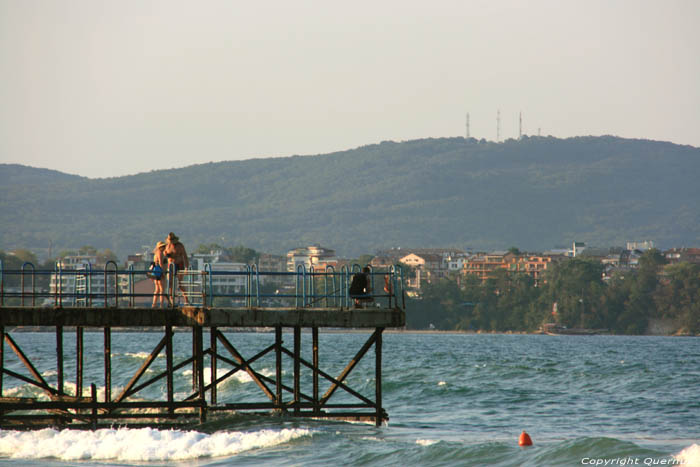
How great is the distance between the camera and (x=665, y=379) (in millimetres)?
62656

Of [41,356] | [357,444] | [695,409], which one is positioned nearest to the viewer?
[357,444]

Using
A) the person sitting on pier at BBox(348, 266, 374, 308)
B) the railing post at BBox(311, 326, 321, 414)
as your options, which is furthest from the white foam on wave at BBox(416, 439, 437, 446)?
the person sitting on pier at BBox(348, 266, 374, 308)

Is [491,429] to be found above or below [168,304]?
below

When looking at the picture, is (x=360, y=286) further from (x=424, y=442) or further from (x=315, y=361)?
(x=424, y=442)

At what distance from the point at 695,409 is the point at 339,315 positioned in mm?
20949

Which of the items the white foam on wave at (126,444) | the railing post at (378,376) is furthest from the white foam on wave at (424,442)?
the white foam on wave at (126,444)

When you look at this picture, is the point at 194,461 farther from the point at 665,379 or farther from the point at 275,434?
the point at 665,379

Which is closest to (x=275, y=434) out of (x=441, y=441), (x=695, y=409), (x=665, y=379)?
(x=441, y=441)

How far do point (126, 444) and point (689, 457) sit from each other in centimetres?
1490

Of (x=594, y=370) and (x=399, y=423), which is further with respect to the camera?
(x=594, y=370)

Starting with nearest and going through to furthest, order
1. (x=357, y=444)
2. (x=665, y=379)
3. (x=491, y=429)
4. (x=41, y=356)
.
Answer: (x=357, y=444) < (x=491, y=429) < (x=665, y=379) < (x=41, y=356)

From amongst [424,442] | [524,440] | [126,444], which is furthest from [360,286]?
[126,444]

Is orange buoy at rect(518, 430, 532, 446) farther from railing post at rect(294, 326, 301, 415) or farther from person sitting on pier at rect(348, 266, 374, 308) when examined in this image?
railing post at rect(294, 326, 301, 415)

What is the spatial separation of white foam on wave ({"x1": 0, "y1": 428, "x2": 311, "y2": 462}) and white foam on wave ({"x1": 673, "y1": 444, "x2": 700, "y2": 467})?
10.7 m
